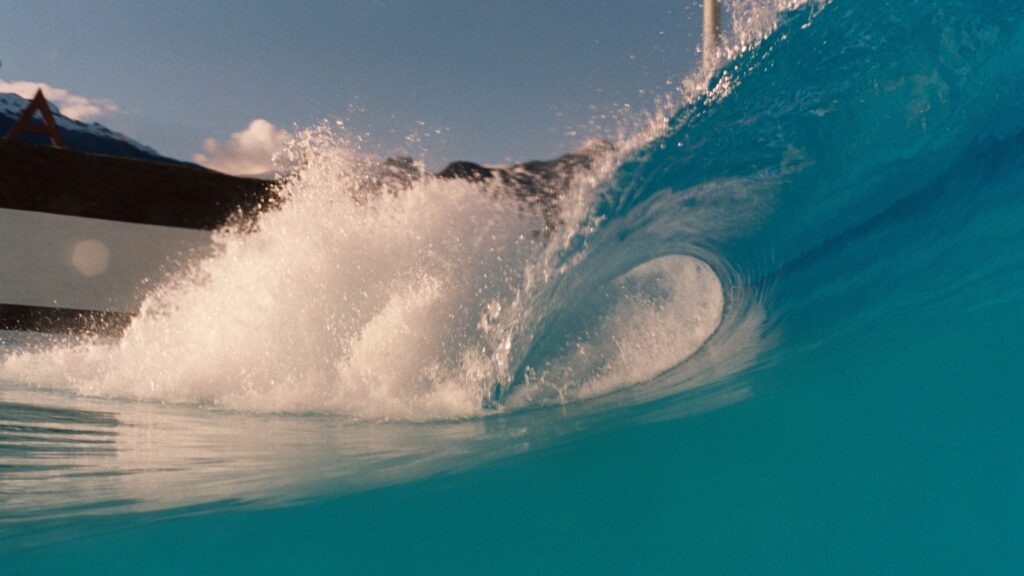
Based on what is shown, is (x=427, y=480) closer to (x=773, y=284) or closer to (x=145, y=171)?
(x=773, y=284)

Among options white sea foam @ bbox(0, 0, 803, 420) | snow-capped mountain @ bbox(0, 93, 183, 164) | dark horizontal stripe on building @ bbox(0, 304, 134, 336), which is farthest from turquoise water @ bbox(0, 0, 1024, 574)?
snow-capped mountain @ bbox(0, 93, 183, 164)

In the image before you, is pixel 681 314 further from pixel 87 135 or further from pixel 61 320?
pixel 87 135

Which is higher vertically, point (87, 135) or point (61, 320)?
point (87, 135)

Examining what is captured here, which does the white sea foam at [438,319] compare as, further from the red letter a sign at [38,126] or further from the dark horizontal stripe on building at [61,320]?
the red letter a sign at [38,126]

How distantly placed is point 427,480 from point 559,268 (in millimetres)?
806

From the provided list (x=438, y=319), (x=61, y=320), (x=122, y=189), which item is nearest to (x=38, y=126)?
(x=122, y=189)

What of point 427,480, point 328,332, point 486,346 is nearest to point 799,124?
point 486,346

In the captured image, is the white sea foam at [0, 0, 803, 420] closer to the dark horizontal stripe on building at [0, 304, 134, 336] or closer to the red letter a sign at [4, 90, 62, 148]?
the dark horizontal stripe on building at [0, 304, 134, 336]

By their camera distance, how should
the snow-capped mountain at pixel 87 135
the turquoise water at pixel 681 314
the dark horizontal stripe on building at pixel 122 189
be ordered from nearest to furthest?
1. the turquoise water at pixel 681 314
2. the dark horizontal stripe on building at pixel 122 189
3. the snow-capped mountain at pixel 87 135

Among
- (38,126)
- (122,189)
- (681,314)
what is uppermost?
(38,126)

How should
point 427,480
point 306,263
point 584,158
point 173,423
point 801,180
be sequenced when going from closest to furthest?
point 427,480, point 173,423, point 801,180, point 584,158, point 306,263

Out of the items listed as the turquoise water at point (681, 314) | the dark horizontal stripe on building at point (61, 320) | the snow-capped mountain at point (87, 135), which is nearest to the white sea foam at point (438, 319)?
the turquoise water at point (681, 314)

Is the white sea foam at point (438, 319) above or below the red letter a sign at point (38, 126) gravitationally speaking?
below

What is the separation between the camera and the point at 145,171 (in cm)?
499
